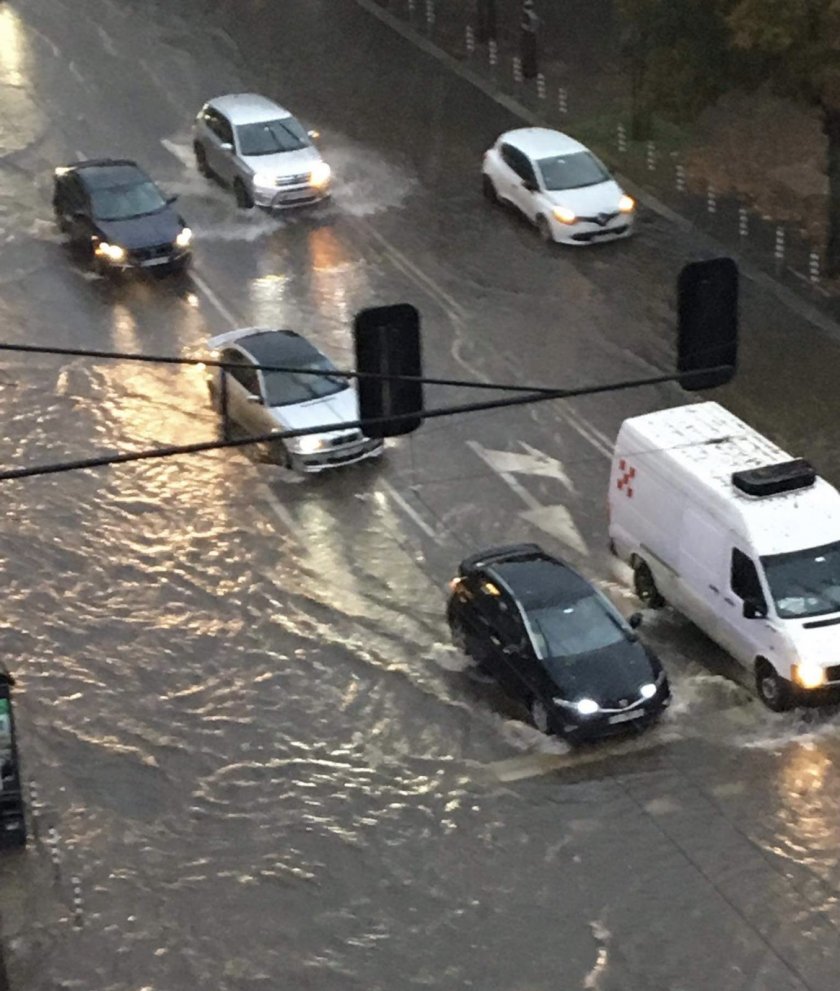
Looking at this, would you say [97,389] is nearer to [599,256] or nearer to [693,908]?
[599,256]

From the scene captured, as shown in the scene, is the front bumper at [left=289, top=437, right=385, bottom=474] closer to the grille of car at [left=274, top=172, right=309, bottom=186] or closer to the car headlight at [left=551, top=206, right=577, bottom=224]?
the car headlight at [left=551, top=206, right=577, bottom=224]

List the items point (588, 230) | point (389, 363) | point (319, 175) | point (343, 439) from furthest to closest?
point (319, 175) → point (588, 230) → point (343, 439) → point (389, 363)

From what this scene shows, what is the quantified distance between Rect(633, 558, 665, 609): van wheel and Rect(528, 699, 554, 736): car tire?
268 centimetres

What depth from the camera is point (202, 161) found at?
34.7 metres

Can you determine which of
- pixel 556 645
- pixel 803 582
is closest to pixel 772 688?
pixel 803 582

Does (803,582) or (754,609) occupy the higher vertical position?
(803,582)

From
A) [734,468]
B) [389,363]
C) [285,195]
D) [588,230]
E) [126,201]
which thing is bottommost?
[588,230]

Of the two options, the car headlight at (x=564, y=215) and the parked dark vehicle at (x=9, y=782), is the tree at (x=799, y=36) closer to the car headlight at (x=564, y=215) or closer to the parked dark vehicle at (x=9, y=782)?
the car headlight at (x=564, y=215)

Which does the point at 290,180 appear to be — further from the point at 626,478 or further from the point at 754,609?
the point at 754,609

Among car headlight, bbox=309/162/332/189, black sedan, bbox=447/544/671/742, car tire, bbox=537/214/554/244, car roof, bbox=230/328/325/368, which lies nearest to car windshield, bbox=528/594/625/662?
black sedan, bbox=447/544/671/742

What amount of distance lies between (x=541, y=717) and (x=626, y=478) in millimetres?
3406

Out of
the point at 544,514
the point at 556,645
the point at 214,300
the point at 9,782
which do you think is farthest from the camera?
the point at 214,300

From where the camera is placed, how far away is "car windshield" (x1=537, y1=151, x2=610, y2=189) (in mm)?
31109

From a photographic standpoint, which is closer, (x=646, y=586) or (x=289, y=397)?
(x=646, y=586)
